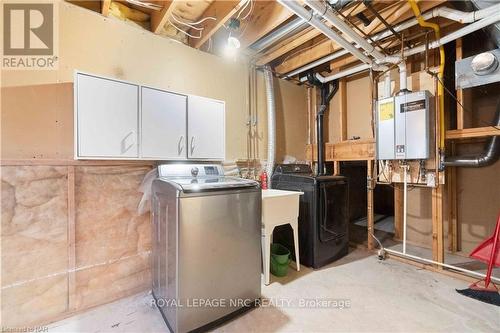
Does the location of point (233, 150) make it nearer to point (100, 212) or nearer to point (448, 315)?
point (100, 212)

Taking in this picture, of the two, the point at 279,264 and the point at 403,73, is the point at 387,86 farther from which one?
the point at 279,264

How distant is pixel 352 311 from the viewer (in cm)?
172

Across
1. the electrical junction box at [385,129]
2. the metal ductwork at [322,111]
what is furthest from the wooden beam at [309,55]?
the electrical junction box at [385,129]

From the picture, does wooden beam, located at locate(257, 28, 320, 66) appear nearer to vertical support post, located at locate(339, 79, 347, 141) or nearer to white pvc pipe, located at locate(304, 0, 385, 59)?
white pvc pipe, located at locate(304, 0, 385, 59)

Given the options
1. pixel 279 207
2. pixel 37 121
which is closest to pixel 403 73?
pixel 279 207

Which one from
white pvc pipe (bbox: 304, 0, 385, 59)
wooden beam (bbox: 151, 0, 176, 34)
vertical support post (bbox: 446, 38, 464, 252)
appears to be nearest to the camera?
white pvc pipe (bbox: 304, 0, 385, 59)

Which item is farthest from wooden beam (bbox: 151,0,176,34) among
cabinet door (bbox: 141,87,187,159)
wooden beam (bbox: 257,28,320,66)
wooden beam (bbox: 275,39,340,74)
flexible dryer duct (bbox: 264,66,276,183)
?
wooden beam (bbox: 275,39,340,74)

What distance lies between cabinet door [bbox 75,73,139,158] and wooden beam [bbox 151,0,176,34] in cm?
66

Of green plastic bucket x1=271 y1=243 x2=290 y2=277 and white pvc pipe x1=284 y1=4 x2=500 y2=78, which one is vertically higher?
white pvc pipe x1=284 y1=4 x2=500 y2=78

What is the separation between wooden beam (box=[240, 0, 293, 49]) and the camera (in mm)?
1967

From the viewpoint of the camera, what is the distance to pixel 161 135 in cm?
192

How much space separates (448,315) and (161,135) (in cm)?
259

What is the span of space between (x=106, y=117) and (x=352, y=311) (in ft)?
7.72

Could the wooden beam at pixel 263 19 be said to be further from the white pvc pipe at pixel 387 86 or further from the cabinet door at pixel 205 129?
the white pvc pipe at pixel 387 86
